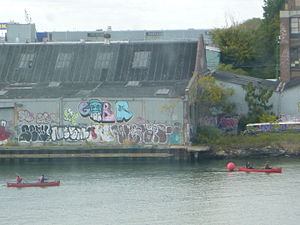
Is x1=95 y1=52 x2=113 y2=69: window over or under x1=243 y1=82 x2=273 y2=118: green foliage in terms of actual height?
over

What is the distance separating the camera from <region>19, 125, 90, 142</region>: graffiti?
87.7 m

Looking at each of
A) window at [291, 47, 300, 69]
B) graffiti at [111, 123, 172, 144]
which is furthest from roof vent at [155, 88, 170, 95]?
window at [291, 47, 300, 69]

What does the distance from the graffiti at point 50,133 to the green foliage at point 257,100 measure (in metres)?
15.8

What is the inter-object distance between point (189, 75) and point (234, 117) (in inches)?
237

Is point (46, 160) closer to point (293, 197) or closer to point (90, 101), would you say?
point (90, 101)

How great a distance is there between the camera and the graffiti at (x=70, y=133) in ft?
287

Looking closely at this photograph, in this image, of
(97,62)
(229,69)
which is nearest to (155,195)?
(97,62)

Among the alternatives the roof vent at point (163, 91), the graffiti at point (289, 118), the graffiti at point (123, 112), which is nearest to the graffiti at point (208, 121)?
the roof vent at point (163, 91)

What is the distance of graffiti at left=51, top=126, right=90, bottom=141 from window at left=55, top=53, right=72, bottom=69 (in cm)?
987

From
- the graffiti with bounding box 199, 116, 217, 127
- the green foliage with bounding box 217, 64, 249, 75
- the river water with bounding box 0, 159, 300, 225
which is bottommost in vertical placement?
the river water with bounding box 0, 159, 300, 225

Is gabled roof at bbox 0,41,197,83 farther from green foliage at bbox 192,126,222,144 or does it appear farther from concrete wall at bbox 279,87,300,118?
concrete wall at bbox 279,87,300,118

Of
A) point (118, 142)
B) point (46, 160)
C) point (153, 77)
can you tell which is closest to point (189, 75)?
point (153, 77)

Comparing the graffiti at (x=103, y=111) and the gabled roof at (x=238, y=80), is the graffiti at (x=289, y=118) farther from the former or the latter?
the graffiti at (x=103, y=111)

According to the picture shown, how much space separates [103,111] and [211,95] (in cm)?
1034
